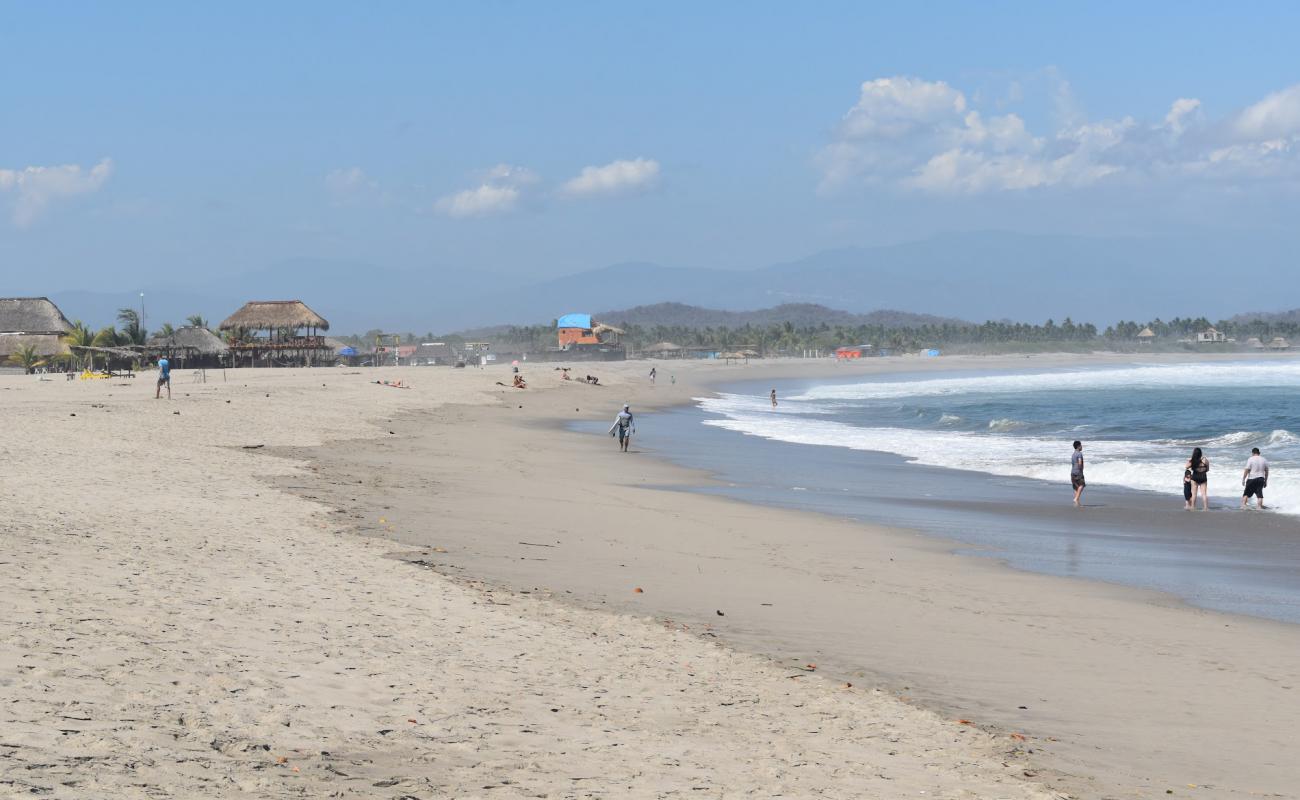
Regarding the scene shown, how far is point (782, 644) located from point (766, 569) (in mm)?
3602

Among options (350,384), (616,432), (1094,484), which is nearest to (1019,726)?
(1094,484)

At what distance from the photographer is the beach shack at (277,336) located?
88125mm

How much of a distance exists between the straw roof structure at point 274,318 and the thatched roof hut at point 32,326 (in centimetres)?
1475

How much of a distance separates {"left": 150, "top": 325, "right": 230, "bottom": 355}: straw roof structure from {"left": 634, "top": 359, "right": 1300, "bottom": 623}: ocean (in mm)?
42520

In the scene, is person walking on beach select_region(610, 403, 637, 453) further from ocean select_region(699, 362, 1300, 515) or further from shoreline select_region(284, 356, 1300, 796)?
shoreline select_region(284, 356, 1300, 796)

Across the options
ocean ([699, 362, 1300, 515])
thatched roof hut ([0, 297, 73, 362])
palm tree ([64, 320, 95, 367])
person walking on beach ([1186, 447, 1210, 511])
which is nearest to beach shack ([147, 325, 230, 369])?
palm tree ([64, 320, 95, 367])

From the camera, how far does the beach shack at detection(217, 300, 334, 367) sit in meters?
88.1

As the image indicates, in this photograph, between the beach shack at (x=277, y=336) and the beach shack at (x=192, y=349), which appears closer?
→ the beach shack at (x=192, y=349)

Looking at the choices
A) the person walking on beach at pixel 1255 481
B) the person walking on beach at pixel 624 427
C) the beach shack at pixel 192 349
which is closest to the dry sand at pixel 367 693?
the person walking on beach at pixel 1255 481

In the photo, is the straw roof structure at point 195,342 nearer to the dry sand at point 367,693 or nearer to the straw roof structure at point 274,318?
the straw roof structure at point 274,318

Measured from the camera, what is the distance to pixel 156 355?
261 ft

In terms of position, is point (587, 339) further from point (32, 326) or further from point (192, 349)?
point (32, 326)

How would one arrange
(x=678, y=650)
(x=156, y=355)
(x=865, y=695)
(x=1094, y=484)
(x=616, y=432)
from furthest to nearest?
1. (x=156, y=355)
2. (x=616, y=432)
3. (x=1094, y=484)
4. (x=678, y=650)
5. (x=865, y=695)

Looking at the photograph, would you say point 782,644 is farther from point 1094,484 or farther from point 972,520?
point 1094,484
